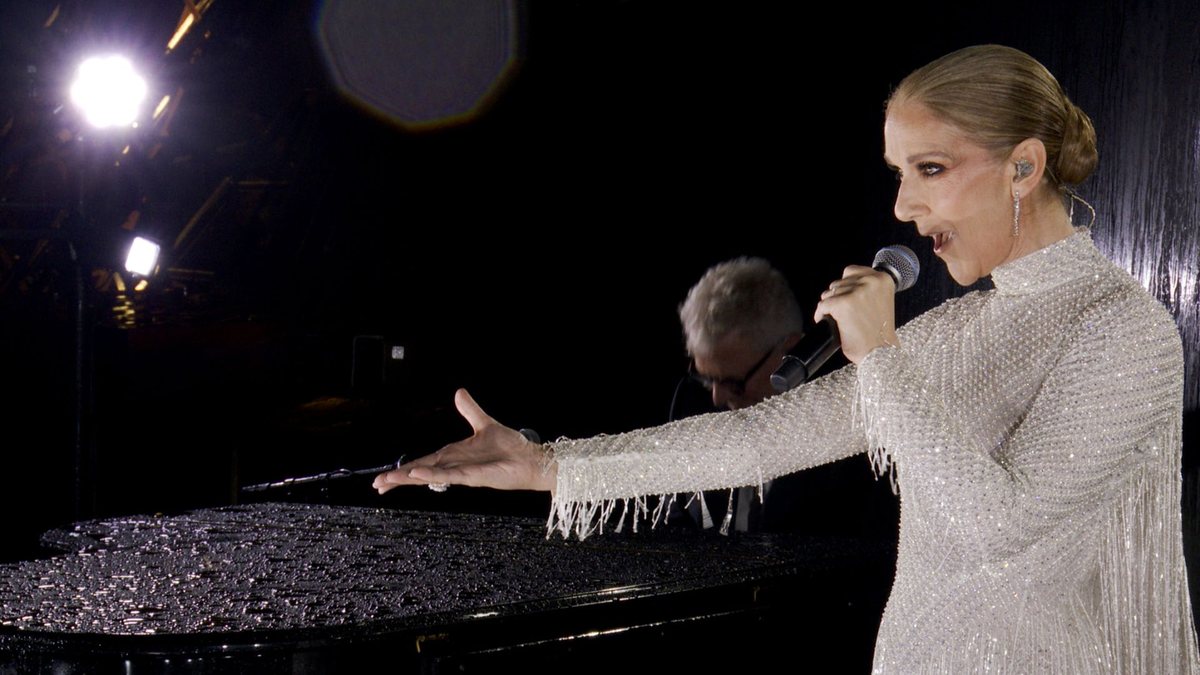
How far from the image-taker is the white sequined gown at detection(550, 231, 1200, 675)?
1.13 m

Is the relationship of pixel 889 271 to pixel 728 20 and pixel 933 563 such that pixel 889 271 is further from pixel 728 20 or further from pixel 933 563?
pixel 728 20

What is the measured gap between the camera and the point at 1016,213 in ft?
4.26

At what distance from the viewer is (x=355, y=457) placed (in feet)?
16.6

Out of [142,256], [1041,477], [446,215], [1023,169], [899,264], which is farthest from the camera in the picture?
[446,215]

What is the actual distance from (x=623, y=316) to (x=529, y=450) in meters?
3.50

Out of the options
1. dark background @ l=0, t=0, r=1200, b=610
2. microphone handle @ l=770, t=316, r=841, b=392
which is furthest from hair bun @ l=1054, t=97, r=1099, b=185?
dark background @ l=0, t=0, r=1200, b=610

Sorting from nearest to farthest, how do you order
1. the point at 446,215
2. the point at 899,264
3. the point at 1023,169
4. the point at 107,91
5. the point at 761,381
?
the point at 1023,169, the point at 899,264, the point at 761,381, the point at 107,91, the point at 446,215

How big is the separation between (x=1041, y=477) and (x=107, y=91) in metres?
4.14

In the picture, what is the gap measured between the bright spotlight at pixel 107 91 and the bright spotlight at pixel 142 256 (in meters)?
0.91

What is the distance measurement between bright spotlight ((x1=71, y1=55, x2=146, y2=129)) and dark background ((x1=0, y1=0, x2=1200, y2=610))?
11 centimetres

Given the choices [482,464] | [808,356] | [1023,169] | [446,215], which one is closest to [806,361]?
[808,356]

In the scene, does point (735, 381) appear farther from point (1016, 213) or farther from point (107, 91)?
point (107, 91)

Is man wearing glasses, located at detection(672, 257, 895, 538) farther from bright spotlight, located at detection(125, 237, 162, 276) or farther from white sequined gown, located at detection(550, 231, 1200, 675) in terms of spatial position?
bright spotlight, located at detection(125, 237, 162, 276)

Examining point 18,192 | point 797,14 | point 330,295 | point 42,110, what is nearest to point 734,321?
point 797,14
